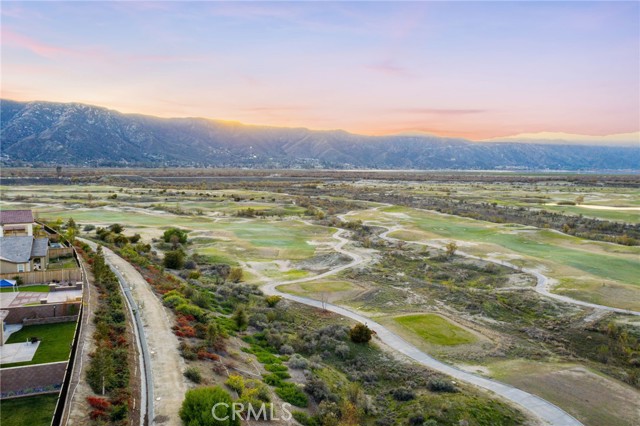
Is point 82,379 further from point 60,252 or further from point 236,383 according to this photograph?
point 60,252

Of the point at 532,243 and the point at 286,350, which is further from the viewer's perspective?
the point at 532,243

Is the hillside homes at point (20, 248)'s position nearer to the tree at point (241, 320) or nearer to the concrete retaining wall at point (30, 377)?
the concrete retaining wall at point (30, 377)

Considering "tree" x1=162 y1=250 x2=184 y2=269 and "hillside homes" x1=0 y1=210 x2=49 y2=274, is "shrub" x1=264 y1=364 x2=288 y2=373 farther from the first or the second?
"hillside homes" x1=0 y1=210 x2=49 y2=274

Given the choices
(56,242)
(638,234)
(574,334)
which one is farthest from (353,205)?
(574,334)

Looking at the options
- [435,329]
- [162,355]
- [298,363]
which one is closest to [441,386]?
[298,363]

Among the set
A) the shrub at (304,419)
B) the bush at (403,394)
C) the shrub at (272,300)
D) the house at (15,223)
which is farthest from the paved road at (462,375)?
the house at (15,223)

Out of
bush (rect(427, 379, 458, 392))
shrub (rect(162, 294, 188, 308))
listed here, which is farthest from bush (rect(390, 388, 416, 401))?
shrub (rect(162, 294, 188, 308))
